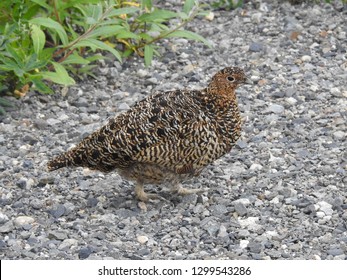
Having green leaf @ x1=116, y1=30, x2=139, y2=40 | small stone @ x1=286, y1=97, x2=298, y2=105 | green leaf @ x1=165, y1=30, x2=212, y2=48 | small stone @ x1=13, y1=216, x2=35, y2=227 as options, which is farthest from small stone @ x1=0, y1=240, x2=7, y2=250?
small stone @ x1=286, y1=97, x2=298, y2=105

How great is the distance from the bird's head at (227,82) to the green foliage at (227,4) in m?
3.11

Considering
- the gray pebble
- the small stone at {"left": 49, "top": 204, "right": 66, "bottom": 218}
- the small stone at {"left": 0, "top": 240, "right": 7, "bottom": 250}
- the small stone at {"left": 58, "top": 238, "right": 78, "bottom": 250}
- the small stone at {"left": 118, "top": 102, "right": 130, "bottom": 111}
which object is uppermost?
the gray pebble

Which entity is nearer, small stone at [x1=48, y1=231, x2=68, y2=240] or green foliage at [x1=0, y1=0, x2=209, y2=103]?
small stone at [x1=48, y1=231, x2=68, y2=240]

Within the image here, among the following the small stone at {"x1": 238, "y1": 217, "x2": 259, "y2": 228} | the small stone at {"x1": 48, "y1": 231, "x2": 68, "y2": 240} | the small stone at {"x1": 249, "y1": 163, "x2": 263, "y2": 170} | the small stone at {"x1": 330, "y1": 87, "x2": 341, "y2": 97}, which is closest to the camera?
the small stone at {"x1": 48, "y1": 231, "x2": 68, "y2": 240}

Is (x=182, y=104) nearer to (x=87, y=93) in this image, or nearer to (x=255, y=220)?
(x=255, y=220)

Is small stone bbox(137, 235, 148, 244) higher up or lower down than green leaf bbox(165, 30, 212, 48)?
lower down

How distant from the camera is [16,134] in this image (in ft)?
26.0

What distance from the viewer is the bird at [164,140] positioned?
6.62 meters

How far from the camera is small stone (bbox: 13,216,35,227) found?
6.62 meters

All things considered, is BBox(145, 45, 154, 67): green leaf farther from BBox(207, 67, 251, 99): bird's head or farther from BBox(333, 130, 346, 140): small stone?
BBox(333, 130, 346, 140): small stone

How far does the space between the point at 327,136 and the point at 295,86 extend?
3.22 feet

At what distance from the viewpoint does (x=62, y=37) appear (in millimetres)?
7668

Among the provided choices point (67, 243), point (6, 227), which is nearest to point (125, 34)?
point (6, 227)

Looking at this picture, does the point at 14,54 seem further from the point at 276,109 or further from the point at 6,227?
the point at 276,109
